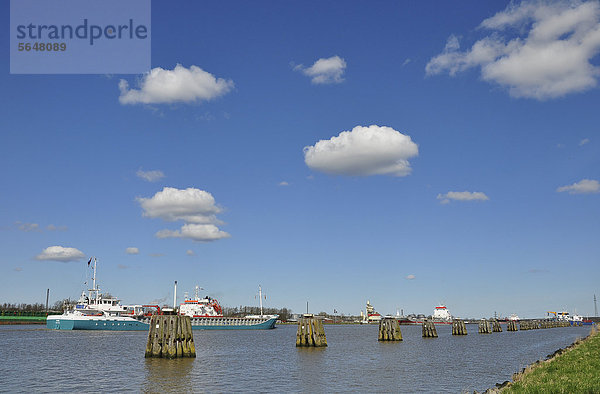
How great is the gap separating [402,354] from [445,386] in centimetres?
2619

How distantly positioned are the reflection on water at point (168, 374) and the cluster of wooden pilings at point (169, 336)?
753 millimetres

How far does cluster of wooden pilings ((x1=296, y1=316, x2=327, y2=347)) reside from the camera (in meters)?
66.4

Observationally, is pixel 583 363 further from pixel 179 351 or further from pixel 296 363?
pixel 179 351

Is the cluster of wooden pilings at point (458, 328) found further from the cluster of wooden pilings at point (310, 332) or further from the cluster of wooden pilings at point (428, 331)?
the cluster of wooden pilings at point (310, 332)

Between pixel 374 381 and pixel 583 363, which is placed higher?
pixel 583 363

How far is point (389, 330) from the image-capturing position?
86.2 meters

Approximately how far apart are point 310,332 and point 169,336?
27.7 m

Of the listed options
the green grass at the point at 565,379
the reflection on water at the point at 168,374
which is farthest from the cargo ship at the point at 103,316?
the green grass at the point at 565,379

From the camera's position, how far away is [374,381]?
117 feet

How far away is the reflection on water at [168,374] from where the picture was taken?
31.4m

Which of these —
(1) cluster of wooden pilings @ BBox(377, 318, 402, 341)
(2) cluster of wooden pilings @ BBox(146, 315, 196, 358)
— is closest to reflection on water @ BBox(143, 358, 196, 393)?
(2) cluster of wooden pilings @ BBox(146, 315, 196, 358)

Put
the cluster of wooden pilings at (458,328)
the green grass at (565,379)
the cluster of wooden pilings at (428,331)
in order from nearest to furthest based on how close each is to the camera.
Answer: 1. the green grass at (565,379)
2. the cluster of wooden pilings at (428,331)
3. the cluster of wooden pilings at (458,328)

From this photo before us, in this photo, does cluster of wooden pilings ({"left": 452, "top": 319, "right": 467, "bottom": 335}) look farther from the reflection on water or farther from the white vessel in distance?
the reflection on water

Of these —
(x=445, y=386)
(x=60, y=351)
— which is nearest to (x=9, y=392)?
(x=445, y=386)
